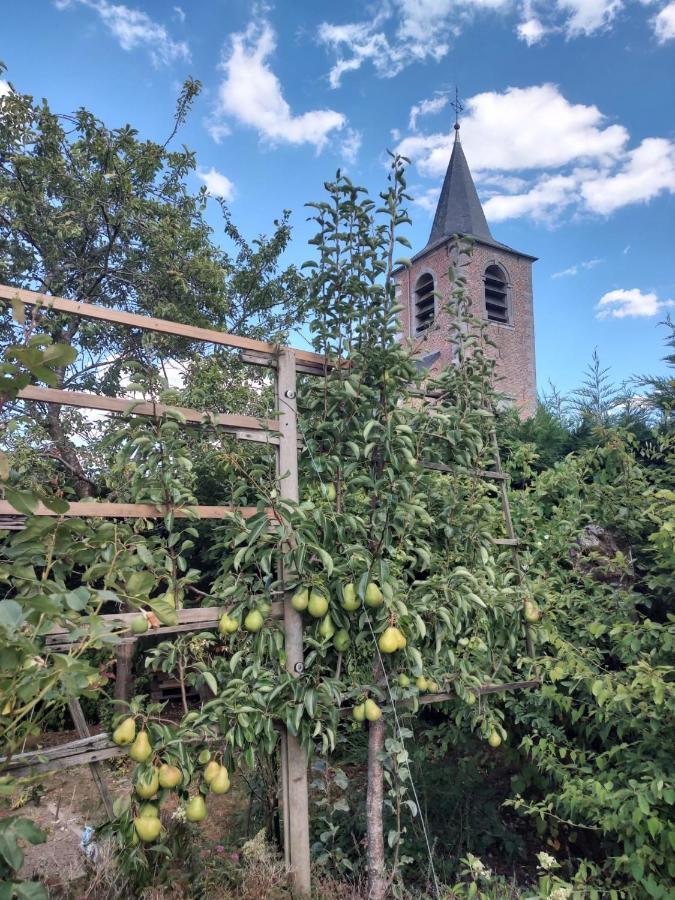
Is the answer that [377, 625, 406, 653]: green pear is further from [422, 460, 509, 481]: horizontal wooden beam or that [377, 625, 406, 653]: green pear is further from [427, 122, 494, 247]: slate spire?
[427, 122, 494, 247]: slate spire

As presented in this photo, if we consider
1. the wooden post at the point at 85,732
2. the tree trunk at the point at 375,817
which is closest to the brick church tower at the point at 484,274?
the tree trunk at the point at 375,817

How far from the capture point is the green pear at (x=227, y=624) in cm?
183

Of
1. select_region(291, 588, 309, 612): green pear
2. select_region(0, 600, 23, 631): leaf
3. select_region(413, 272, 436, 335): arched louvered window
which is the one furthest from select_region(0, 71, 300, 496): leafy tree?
select_region(413, 272, 436, 335): arched louvered window

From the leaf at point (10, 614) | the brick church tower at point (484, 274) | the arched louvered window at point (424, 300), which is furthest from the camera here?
the brick church tower at point (484, 274)

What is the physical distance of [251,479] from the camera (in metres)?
1.93

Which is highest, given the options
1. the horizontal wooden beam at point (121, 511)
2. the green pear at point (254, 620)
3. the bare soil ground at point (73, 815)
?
the horizontal wooden beam at point (121, 511)

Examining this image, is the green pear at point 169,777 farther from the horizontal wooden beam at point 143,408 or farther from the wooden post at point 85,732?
the horizontal wooden beam at point 143,408

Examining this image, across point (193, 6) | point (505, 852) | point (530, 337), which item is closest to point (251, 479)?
point (505, 852)

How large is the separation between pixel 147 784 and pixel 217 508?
0.85 m

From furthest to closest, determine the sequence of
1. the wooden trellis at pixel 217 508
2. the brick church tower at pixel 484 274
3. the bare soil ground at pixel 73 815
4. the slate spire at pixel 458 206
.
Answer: the slate spire at pixel 458 206
the brick church tower at pixel 484 274
the bare soil ground at pixel 73 815
the wooden trellis at pixel 217 508

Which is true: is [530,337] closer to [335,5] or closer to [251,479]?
[335,5]

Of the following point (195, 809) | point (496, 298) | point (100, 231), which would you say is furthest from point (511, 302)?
point (195, 809)

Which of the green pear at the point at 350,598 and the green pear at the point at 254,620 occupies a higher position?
the green pear at the point at 350,598

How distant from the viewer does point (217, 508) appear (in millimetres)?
1941
